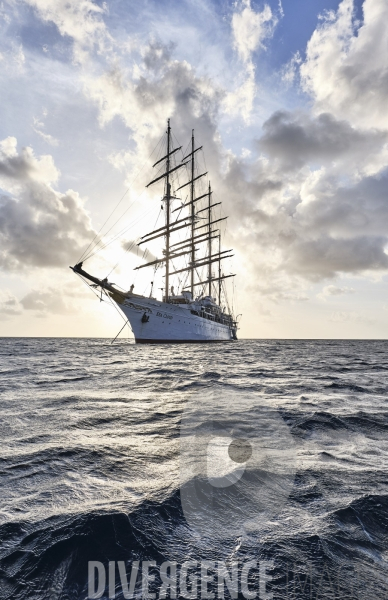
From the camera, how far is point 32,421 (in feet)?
21.7

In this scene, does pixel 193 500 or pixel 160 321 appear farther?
pixel 160 321

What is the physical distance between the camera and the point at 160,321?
45781mm

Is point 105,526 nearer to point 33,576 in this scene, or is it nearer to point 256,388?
point 33,576

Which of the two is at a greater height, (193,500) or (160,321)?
(160,321)

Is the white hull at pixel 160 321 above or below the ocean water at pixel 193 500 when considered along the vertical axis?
above

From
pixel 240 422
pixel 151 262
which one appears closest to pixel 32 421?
pixel 240 422

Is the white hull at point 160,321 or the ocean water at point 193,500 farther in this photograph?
the white hull at point 160,321

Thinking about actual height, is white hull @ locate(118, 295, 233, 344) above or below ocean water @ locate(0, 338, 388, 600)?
above

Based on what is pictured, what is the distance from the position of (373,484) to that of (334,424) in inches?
123

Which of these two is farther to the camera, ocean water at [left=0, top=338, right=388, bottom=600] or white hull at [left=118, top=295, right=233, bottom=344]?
white hull at [left=118, top=295, right=233, bottom=344]

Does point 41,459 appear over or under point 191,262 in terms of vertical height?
under

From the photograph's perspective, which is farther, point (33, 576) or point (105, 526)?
point (105, 526)

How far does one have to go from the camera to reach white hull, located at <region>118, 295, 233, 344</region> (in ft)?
142

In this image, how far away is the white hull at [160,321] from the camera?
142 feet
